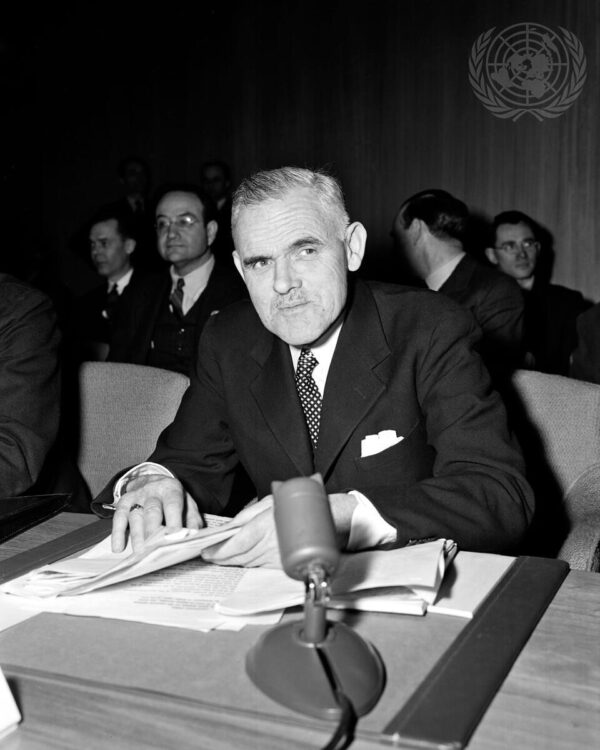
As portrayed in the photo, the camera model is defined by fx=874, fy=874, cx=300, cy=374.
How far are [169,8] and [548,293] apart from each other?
12.9 ft

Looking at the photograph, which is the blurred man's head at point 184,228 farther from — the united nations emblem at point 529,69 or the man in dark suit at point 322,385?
the man in dark suit at point 322,385

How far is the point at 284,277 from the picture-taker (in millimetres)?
1688

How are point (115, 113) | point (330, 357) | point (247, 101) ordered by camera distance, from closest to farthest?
point (330, 357)
point (247, 101)
point (115, 113)

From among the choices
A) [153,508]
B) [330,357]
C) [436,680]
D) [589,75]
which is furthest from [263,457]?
[589,75]

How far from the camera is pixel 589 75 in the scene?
223 inches

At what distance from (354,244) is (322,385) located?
11.8 inches

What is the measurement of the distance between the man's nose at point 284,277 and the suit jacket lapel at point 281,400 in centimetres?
17

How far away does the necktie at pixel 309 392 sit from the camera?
177cm

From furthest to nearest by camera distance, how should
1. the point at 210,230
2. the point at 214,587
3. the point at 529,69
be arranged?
1. the point at 529,69
2. the point at 210,230
3. the point at 214,587

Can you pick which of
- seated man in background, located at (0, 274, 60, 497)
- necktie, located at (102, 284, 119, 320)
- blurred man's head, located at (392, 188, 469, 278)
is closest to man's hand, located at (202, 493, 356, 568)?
seated man in background, located at (0, 274, 60, 497)

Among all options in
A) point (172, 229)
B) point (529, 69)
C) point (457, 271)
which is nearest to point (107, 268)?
point (172, 229)

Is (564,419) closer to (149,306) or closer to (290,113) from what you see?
(149,306)

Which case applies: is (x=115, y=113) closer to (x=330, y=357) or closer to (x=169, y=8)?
(x=169, y=8)

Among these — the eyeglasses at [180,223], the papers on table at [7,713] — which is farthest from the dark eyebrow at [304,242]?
the eyeglasses at [180,223]
